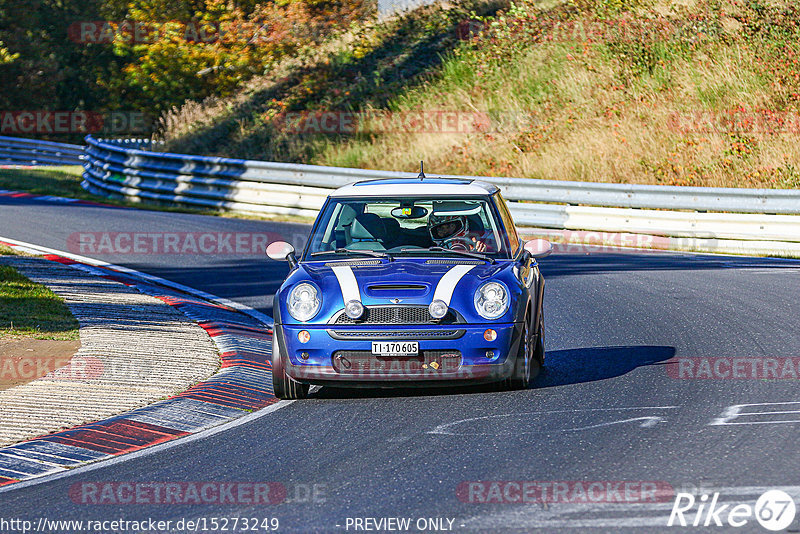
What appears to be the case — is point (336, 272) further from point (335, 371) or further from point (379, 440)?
point (379, 440)

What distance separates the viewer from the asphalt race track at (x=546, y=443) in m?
5.70

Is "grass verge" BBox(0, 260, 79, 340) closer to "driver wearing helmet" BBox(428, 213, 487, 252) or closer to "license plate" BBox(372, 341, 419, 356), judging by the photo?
"driver wearing helmet" BBox(428, 213, 487, 252)

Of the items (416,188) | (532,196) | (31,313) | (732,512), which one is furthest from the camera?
(532,196)

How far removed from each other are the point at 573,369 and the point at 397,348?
2025 millimetres

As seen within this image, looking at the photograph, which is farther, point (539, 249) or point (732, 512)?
point (539, 249)

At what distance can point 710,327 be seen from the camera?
11.2 metres

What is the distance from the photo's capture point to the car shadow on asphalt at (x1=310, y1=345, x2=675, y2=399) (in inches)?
343

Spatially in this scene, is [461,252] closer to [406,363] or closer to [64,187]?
[406,363]

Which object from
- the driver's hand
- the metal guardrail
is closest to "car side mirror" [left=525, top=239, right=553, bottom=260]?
the driver's hand

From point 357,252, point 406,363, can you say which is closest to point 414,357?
point 406,363

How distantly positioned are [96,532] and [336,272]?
11.0ft

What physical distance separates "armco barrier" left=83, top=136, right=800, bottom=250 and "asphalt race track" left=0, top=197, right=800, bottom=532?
6.51 m

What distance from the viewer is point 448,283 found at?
27.1 feet

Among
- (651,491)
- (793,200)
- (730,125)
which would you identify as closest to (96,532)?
(651,491)
